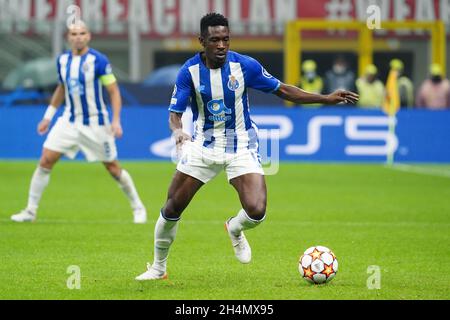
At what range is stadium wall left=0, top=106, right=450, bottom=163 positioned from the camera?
2366 centimetres

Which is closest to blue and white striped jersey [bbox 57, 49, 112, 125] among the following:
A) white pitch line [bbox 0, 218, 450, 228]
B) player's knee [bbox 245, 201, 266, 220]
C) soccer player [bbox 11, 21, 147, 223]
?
soccer player [bbox 11, 21, 147, 223]

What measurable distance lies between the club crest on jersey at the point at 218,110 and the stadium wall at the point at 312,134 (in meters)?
14.1

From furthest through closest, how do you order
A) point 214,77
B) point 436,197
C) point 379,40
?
point 379,40 < point 436,197 < point 214,77

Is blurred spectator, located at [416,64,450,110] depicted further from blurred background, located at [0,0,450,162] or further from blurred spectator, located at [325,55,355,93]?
blurred spectator, located at [325,55,355,93]

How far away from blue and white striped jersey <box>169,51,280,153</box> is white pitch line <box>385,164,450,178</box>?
12407 millimetres

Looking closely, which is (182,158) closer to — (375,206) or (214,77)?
(214,77)

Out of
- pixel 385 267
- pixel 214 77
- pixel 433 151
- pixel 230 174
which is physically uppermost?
pixel 214 77

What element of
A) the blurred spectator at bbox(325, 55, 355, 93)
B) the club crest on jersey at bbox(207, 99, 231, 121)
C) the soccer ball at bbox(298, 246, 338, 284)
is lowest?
the blurred spectator at bbox(325, 55, 355, 93)

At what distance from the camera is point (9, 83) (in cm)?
2830

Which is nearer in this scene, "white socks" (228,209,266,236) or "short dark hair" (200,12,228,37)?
"short dark hair" (200,12,228,37)

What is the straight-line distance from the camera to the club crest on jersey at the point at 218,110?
9203mm

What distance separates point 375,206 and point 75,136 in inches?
179

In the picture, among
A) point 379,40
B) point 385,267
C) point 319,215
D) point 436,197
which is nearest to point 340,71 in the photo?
point 379,40
